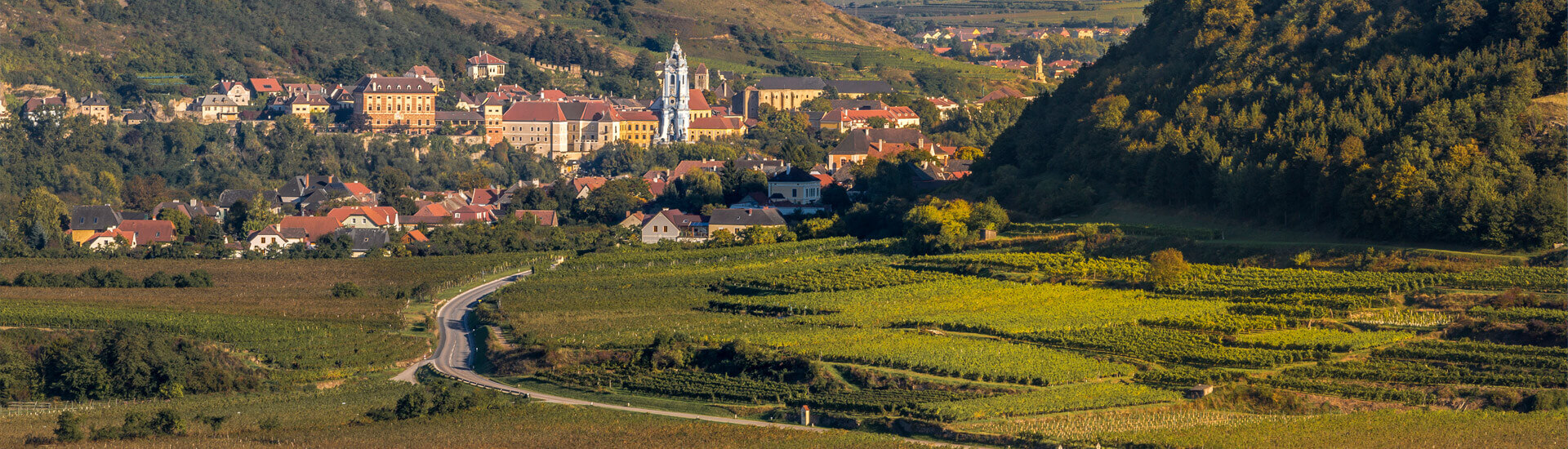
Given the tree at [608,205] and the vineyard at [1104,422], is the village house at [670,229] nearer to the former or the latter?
the tree at [608,205]

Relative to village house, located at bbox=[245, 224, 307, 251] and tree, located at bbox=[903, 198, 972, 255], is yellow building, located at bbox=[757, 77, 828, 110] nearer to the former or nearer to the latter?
village house, located at bbox=[245, 224, 307, 251]

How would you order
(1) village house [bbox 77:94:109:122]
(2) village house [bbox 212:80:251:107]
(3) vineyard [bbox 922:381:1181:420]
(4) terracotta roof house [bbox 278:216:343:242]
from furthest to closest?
(2) village house [bbox 212:80:251:107] → (1) village house [bbox 77:94:109:122] → (4) terracotta roof house [bbox 278:216:343:242] → (3) vineyard [bbox 922:381:1181:420]

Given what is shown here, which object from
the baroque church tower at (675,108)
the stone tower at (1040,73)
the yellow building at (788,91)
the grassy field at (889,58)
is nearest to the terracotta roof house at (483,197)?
the baroque church tower at (675,108)

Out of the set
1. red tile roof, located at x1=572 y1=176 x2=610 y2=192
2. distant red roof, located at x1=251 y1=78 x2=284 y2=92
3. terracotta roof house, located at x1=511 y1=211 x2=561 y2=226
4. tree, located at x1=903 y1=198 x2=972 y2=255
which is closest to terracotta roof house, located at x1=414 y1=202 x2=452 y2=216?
terracotta roof house, located at x1=511 y1=211 x2=561 y2=226

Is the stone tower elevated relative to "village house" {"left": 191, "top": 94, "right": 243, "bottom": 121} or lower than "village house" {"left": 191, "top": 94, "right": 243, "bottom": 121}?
elevated

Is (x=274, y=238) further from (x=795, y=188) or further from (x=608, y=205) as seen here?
(x=795, y=188)

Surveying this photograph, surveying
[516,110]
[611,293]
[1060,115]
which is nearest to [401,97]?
[516,110]
